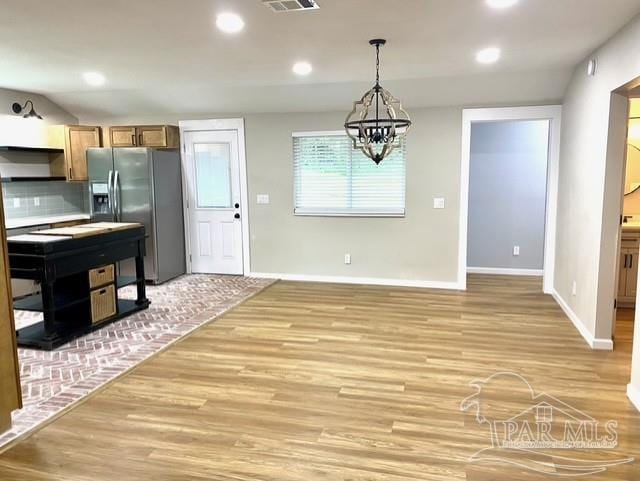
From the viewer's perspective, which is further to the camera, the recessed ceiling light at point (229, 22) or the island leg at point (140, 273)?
the island leg at point (140, 273)

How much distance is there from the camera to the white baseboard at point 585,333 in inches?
161

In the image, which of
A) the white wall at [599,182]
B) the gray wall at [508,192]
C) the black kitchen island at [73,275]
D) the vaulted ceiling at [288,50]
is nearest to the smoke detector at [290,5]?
the vaulted ceiling at [288,50]

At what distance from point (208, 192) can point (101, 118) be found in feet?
6.29

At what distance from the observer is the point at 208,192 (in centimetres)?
707

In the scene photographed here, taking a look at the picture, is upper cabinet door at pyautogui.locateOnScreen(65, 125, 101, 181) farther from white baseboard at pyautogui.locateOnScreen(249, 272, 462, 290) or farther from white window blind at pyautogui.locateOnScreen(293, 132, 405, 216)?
white window blind at pyautogui.locateOnScreen(293, 132, 405, 216)

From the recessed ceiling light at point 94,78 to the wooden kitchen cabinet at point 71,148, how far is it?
113cm

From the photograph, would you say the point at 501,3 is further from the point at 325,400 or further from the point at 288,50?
the point at 325,400

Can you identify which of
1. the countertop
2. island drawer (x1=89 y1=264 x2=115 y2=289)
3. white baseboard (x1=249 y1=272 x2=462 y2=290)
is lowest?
white baseboard (x1=249 y1=272 x2=462 y2=290)

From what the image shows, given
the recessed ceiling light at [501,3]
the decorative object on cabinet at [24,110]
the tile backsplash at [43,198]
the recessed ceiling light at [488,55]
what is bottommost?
the tile backsplash at [43,198]

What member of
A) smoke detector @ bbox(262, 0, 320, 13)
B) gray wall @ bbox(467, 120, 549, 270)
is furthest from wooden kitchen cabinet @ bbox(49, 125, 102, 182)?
gray wall @ bbox(467, 120, 549, 270)

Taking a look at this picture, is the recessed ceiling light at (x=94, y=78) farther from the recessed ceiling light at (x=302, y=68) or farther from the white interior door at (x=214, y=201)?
the recessed ceiling light at (x=302, y=68)

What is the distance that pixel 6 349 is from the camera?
286 centimetres

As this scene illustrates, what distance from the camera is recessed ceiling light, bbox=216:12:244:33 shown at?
313cm

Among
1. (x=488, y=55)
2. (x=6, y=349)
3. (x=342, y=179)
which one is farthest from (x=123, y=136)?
(x=488, y=55)
